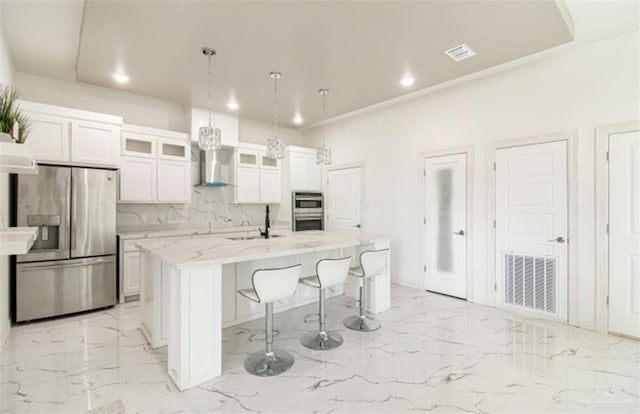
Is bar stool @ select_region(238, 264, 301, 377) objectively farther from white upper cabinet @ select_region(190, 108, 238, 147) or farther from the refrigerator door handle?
white upper cabinet @ select_region(190, 108, 238, 147)

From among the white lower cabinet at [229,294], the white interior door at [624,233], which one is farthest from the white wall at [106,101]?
the white interior door at [624,233]

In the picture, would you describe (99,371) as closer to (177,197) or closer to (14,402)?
(14,402)

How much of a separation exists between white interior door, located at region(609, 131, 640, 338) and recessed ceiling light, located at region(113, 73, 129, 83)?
5.36 m

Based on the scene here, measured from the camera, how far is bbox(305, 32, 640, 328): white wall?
3145mm

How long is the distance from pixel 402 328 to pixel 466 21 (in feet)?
9.61

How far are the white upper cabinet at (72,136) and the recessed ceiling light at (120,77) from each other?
1.54 feet

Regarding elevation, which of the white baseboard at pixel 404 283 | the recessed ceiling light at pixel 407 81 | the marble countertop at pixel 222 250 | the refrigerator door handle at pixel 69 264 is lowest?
the white baseboard at pixel 404 283

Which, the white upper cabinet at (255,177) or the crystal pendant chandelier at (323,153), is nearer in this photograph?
the crystal pendant chandelier at (323,153)

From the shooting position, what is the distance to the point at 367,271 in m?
3.24

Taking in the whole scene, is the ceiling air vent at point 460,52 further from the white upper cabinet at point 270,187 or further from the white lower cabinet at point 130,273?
the white lower cabinet at point 130,273

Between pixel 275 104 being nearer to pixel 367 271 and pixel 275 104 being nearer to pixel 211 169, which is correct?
pixel 211 169

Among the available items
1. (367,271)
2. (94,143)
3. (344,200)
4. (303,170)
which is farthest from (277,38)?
(344,200)

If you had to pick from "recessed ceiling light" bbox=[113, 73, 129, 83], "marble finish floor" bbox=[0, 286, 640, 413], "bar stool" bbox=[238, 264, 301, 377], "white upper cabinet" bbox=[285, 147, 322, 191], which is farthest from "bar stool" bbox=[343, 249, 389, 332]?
"recessed ceiling light" bbox=[113, 73, 129, 83]

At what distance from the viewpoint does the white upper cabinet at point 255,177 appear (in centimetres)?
549
